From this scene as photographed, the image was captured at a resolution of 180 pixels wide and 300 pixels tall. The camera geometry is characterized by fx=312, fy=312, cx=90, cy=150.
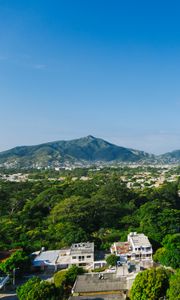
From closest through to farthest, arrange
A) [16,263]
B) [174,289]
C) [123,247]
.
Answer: [174,289]
[16,263]
[123,247]

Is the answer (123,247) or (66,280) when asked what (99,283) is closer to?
(66,280)

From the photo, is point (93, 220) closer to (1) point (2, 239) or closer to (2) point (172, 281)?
(1) point (2, 239)

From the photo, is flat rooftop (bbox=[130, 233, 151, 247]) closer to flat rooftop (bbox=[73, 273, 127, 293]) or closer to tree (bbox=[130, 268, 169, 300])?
flat rooftop (bbox=[73, 273, 127, 293])

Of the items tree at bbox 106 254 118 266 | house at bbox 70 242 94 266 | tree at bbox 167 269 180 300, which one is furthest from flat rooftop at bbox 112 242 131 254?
tree at bbox 167 269 180 300

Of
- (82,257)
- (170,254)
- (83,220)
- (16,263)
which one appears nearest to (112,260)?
(82,257)

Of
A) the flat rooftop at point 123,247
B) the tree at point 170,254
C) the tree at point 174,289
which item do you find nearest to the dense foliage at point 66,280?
the flat rooftop at point 123,247

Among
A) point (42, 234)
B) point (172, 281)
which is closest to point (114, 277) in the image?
point (172, 281)

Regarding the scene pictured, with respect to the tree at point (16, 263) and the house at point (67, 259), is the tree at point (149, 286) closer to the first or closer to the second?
the house at point (67, 259)
